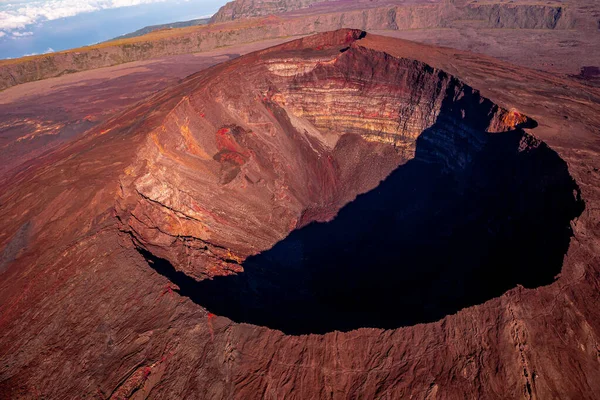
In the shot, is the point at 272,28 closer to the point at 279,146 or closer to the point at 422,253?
the point at 279,146

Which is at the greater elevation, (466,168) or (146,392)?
(146,392)

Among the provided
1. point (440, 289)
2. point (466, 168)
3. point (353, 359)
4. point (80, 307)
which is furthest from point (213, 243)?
point (466, 168)

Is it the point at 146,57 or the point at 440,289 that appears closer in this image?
the point at 440,289

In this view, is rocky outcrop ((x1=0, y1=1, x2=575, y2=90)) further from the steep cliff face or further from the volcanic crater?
the steep cliff face

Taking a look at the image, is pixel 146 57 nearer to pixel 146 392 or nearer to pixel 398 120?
pixel 398 120

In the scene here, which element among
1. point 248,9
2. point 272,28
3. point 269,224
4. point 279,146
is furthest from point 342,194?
point 248,9

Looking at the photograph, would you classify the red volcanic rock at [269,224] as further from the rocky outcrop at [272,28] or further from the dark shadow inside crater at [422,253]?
the rocky outcrop at [272,28]
